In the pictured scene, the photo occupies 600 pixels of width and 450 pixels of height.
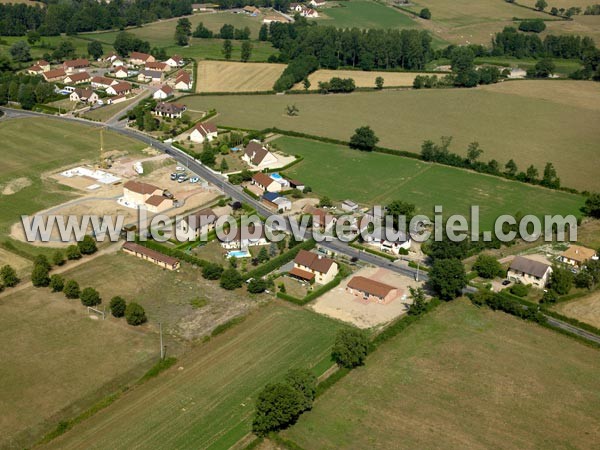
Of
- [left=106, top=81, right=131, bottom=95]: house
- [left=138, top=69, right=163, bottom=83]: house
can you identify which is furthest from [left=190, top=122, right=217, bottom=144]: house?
[left=138, top=69, right=163, bottom=83]: house

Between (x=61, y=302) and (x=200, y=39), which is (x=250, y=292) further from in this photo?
(x=200, y=39)

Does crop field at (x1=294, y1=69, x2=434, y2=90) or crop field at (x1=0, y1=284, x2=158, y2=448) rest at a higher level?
crop field at (x1=294, y1=69, x2=434, y2=90)

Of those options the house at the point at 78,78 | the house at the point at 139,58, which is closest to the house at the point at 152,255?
the house at the point at 78,78

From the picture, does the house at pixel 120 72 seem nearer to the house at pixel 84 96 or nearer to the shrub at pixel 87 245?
the house at pixel 84 96

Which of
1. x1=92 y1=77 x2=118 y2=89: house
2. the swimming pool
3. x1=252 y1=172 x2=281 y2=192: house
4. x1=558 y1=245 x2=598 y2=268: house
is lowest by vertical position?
the swimming pool

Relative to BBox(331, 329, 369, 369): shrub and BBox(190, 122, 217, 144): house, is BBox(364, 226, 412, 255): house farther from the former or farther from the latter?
BBox(190, 122, 217, 144): house

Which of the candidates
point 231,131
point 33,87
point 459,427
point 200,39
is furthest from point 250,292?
point 200,39

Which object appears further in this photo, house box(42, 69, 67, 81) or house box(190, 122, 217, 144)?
house box(42, 69, 67, 81)
